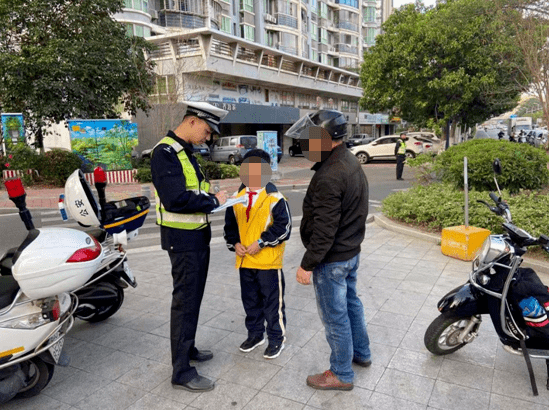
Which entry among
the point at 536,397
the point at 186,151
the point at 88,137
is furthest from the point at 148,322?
the point at 88,137

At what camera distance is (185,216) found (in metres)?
2.65

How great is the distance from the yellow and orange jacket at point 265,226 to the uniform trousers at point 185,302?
44cm

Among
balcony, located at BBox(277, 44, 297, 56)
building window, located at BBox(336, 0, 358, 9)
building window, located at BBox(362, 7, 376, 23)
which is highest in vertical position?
building window, located at BBox(362, 7, 376, 23)

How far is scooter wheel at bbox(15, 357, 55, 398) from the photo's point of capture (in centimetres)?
271

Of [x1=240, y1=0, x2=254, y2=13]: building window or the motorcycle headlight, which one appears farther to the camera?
[x1=240, y1=0, x2=254, y2=13]: building window

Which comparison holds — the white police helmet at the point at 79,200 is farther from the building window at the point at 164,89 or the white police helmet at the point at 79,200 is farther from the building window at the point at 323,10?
the building window at the point at 323,10

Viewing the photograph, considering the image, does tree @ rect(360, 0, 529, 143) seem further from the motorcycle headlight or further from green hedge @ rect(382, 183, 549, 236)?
the motorcycle headlight

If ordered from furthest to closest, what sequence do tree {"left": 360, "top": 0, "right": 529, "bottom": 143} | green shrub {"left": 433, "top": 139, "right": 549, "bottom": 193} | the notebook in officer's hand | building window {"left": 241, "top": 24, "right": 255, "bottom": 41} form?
building window {"left": 241, "top": 24, "right": 255, "bottom": 41}, tree {"left": 360, "top": 0, "right": 529, "bottom": 143}, green shrub {"left": 433, "top": 139, "right": 549, "bottom": 193}, the notebook in officer's hand

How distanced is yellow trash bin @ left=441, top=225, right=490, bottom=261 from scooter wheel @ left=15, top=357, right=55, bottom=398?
196 inches

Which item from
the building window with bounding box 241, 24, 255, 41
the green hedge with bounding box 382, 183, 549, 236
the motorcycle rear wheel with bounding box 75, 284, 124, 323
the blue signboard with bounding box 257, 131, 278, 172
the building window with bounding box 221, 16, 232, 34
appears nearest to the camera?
the motorcycle rear wheel with bounding box 75, 284, 124, 323

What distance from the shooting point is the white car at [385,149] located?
899 inches

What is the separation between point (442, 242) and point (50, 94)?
14.7m

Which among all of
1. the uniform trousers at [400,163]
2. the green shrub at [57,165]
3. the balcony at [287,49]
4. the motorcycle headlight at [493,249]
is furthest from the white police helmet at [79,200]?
the balcony at [287,49]

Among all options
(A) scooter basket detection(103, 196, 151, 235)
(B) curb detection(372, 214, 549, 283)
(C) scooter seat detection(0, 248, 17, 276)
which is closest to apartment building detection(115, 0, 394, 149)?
(B) curb detection(372, 214, 549, 283)
